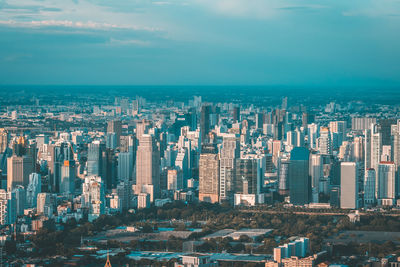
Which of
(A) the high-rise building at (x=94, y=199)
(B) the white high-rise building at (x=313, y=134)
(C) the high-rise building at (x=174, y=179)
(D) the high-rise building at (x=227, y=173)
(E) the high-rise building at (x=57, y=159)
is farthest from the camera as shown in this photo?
(B) the white high-rise building at (x=313, y=134)

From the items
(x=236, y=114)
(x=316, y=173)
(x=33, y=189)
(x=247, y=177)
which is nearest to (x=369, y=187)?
(x=316, y=173)

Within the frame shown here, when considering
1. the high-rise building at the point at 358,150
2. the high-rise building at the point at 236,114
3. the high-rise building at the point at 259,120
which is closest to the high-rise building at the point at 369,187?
the high-rise building at the point at 358,150

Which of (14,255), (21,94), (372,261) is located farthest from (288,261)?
(21,94)

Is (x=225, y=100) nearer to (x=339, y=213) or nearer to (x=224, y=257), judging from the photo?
(x=339, y=213)

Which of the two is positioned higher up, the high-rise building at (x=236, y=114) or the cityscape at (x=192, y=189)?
the high-rise building at (x=236, y=114)

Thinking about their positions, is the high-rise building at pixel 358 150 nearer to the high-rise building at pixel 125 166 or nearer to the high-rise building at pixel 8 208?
the high-rise building at pixel 125 166

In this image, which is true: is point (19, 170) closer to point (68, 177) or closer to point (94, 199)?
point (68, 177)

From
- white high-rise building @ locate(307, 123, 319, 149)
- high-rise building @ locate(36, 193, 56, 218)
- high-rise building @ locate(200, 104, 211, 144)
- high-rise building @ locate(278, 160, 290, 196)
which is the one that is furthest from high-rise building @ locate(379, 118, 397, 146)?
high-rise building @ locate(36, 193, 56, 218)
